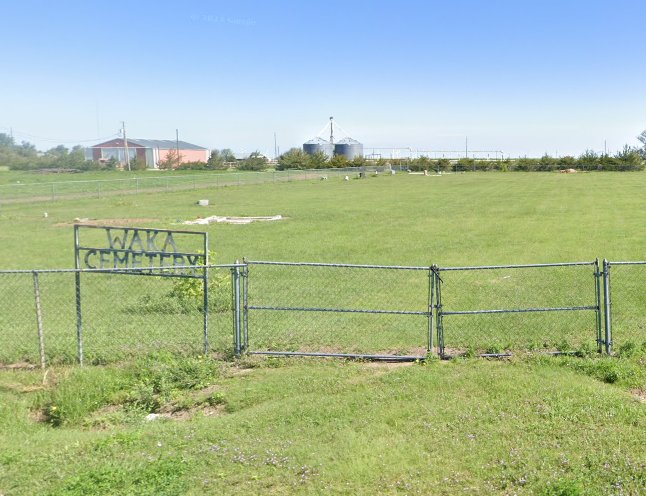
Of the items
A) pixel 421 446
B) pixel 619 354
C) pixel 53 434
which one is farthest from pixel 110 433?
pixel 619 354

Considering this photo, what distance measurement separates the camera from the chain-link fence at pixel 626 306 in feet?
27.2

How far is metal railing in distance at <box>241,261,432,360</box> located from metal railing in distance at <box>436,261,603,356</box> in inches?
20.1

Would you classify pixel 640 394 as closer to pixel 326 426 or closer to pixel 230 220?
pixel 326 426

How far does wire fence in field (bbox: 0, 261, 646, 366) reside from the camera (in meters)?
8.56

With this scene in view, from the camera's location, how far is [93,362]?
845 centimetres

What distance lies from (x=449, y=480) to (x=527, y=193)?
131 feet

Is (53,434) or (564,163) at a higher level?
(564,163)

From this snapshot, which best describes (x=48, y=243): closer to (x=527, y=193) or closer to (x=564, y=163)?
(x=527, y=193)

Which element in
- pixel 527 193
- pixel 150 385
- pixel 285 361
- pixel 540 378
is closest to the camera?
pixel 540 378

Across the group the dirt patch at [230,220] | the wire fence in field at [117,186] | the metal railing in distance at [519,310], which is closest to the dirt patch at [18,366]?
the metal railing in distance at [519,310]

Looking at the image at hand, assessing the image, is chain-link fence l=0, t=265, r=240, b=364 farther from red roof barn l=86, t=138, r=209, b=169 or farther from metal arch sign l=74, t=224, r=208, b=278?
red roof barn l=86, t=138, r=209, b=169

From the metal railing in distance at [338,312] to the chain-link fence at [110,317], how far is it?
622mm

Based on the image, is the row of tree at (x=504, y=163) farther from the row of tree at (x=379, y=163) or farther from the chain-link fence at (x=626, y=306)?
the chain-link fence at (x=626, y=306)

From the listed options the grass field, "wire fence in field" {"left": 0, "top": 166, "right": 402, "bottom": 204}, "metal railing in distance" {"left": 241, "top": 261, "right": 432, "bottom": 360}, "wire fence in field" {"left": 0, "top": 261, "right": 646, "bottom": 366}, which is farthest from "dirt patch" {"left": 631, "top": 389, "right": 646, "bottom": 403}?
"wire fence in field" {"left": 0, "top": 166, "right": 402, "bottom": 204}
